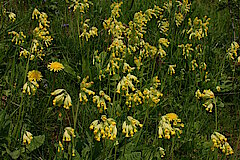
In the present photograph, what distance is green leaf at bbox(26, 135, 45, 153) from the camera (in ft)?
9.63

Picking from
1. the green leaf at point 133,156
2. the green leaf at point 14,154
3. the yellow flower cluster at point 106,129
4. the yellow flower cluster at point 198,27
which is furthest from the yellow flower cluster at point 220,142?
the green leaf at point 14,154

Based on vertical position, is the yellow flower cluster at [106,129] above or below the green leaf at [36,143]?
above

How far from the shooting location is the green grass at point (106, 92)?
9.76ft

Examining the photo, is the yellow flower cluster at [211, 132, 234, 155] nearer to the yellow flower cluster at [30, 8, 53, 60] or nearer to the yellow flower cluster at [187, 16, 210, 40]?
the yellow flower cluster at [187, 16, 210, 40]

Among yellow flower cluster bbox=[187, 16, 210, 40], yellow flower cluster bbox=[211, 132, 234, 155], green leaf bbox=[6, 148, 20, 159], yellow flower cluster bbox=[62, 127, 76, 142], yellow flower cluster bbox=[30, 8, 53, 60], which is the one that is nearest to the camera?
yellow flower cluster bbox=[62, 127, 76, 142]

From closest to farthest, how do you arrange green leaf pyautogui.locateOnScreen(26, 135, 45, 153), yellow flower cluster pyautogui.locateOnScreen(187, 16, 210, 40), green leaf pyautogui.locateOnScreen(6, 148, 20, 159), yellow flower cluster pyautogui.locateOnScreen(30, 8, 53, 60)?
green leaf pyautogui.locateOnScreen(6, 148, 20, 159) < green leaf pyautogui.locateOnScreen(26, 135, 45, 153) < yellow flower cluster pyautogui.locateOnScreen(30, 8, 53, 60) < yellow flower cluster pyautogui.locateOnScreen(187, 16, 210, 40)

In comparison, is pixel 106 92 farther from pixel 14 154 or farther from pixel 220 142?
pixel 220 142

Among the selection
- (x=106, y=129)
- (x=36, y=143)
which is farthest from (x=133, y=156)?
(x=36, y=143)

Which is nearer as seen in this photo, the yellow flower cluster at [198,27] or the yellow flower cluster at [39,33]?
the yellow flower cluster at [39,33]

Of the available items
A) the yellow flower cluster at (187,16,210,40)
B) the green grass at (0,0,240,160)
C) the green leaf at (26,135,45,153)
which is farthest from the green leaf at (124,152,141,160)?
the yellow flower cluster at (187,16,210,40)

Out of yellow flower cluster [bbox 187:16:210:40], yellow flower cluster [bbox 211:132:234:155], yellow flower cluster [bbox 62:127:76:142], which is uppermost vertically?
yellow flower cluster [bbox 187:16:210:40]

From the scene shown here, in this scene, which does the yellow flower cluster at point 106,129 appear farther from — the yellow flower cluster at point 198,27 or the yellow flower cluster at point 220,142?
the yellow flower cluster at point 198,27

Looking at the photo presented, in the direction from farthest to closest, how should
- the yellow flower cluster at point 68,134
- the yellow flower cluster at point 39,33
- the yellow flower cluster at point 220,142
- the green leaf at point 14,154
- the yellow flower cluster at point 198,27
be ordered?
1. the yellow flower cluster at point 198,27
2. the yellow flower cluster at point 39,33
3. the green leaf at point 14,154
4. the yellow flower cluster at point 220,142
5. the yellow flower cluster at point 68,134

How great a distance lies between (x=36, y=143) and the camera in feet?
9.70
